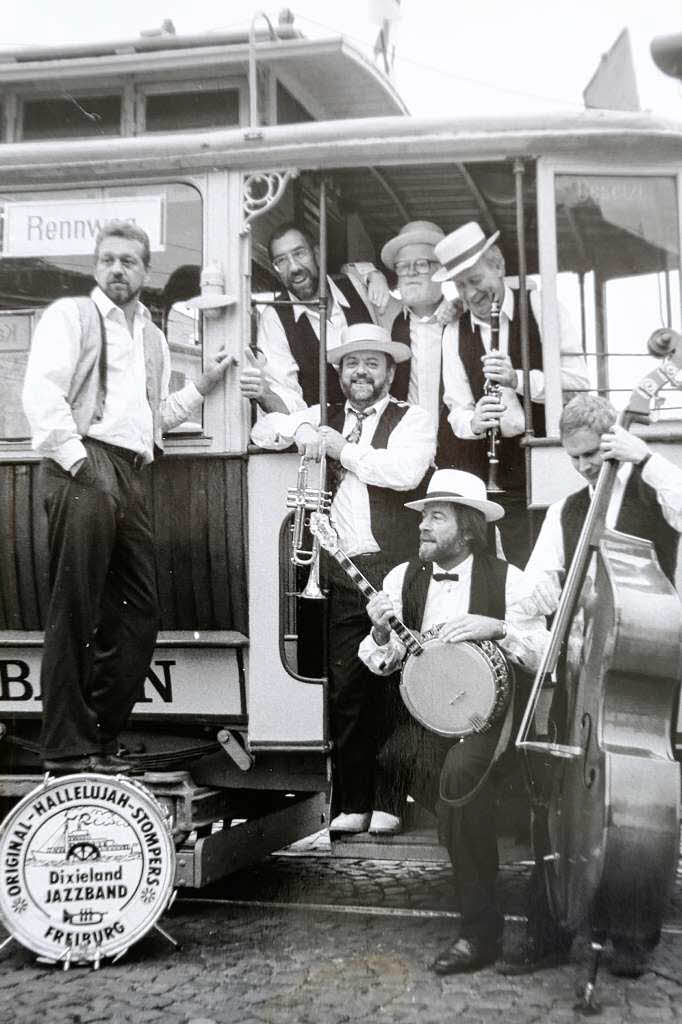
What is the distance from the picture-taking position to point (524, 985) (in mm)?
3363

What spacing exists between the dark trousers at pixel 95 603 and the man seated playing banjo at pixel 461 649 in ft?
2.84

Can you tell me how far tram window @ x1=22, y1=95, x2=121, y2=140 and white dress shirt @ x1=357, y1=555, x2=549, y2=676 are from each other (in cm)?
268

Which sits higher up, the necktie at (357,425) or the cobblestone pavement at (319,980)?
the necktie at (357,425)

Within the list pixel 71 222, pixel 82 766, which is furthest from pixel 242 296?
pixel 82 766

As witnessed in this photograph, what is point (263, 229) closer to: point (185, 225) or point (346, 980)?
point (185, 225)

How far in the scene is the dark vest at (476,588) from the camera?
375 centimetres

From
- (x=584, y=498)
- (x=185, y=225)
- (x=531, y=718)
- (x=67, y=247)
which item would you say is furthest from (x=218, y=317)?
(x=531, y=718)

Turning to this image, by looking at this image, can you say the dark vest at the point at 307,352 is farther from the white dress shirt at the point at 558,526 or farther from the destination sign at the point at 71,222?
the white dress shirt at the point at 558,526

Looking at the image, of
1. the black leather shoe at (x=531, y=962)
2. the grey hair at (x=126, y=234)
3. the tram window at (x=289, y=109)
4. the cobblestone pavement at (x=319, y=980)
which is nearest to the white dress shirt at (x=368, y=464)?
the grey hair at (x=126, y=234)

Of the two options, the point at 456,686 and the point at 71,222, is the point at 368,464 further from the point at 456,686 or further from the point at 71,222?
the point at 71,222

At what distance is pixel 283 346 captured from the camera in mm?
4051

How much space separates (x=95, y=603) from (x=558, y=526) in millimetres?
1656

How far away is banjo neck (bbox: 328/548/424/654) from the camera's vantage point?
3744mm

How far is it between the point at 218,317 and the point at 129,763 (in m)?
1.67
